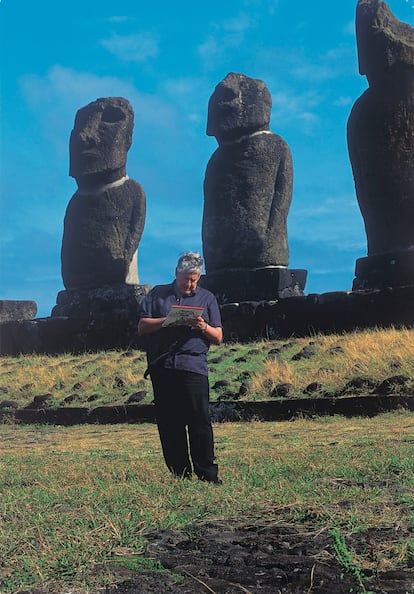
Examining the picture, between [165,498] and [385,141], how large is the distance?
997cm

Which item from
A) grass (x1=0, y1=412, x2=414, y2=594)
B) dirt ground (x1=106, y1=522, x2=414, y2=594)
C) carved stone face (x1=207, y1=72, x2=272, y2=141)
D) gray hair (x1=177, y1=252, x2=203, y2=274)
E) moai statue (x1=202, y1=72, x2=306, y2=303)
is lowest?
dirt ground (x1=106, y1=522, x2=414, y2=594)

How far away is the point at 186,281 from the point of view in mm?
4594

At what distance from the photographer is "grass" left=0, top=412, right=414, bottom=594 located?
2.87 metres

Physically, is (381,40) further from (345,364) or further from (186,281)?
(186,281)

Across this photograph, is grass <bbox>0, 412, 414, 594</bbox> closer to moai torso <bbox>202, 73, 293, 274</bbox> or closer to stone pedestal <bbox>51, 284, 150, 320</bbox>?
moai torso <bbox>202, 73, 293, 274</bbox>

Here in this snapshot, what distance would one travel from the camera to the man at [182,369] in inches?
179

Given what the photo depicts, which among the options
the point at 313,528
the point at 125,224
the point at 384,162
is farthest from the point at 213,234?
the point at 313,528

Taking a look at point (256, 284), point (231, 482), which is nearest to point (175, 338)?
point (231, 482)

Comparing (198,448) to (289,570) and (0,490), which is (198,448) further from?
(289,570)

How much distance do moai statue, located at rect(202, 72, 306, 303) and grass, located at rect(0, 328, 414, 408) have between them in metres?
1.98

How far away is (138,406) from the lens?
9914 millimetres

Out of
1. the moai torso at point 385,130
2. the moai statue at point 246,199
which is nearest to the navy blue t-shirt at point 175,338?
the moai torso at point 385,130

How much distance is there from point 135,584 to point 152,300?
2.24 meters

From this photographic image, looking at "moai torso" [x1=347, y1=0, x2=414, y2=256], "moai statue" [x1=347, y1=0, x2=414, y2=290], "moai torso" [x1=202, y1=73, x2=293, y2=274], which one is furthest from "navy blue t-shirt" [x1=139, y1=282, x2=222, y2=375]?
"moai torso" [x1=202, y1=73, x2=293, y2=274]
